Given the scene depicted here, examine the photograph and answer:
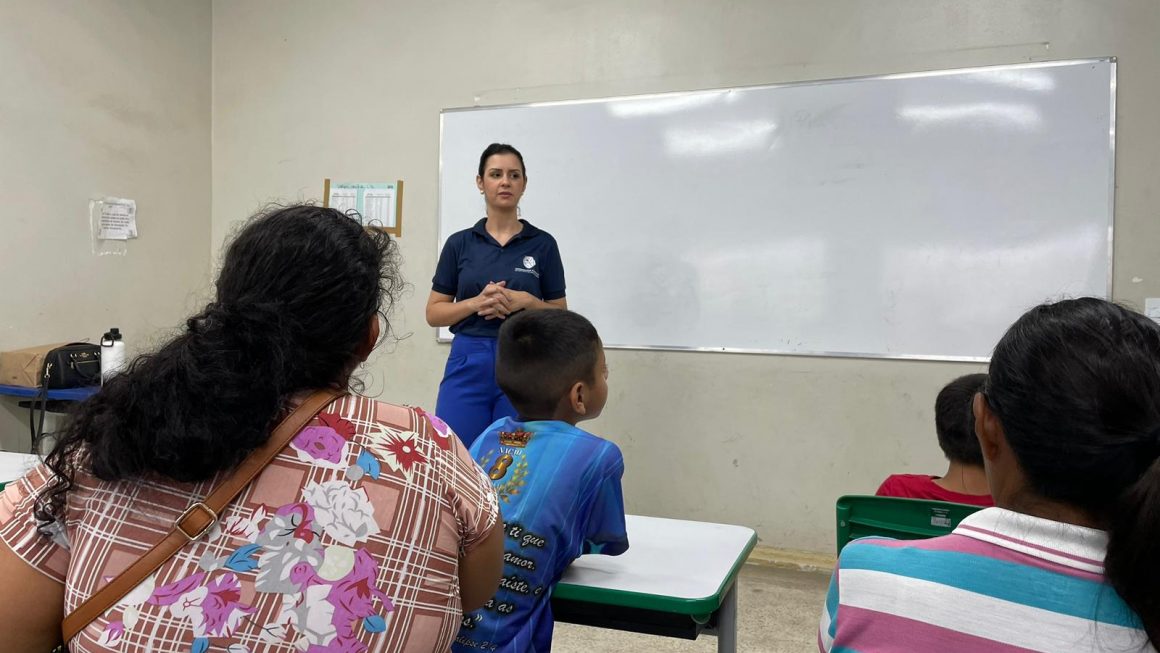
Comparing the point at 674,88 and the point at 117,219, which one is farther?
the point at 117,219

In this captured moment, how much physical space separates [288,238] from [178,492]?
0.29 meters

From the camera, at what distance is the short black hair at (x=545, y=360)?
162cm

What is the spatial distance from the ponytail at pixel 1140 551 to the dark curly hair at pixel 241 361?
2.54ft

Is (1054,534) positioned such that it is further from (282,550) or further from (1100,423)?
(282,550)

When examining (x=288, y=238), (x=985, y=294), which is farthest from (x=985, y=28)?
(x=288, y=238)

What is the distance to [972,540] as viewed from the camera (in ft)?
2.52

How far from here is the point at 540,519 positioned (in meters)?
1.30

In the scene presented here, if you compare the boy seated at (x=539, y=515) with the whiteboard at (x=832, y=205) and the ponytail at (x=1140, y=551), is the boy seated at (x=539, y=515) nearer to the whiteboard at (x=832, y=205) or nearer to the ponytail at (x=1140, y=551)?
the ponytail at (x=1140, y=551)

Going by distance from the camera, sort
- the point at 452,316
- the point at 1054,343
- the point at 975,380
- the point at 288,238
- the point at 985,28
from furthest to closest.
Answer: the point at 985,28, the point at 452,316, the point at 975,380, the point at 288,238, the point at 1054,343

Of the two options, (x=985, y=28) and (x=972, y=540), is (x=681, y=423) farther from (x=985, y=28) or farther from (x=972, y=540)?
(x=972, y=540)

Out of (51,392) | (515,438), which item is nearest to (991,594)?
(515,438)

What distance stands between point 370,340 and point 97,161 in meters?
3.71

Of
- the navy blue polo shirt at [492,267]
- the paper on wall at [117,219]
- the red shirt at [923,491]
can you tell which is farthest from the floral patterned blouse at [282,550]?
the paper on wall at [117,219]

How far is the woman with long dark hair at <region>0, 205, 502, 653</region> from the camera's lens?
0.77 metres
